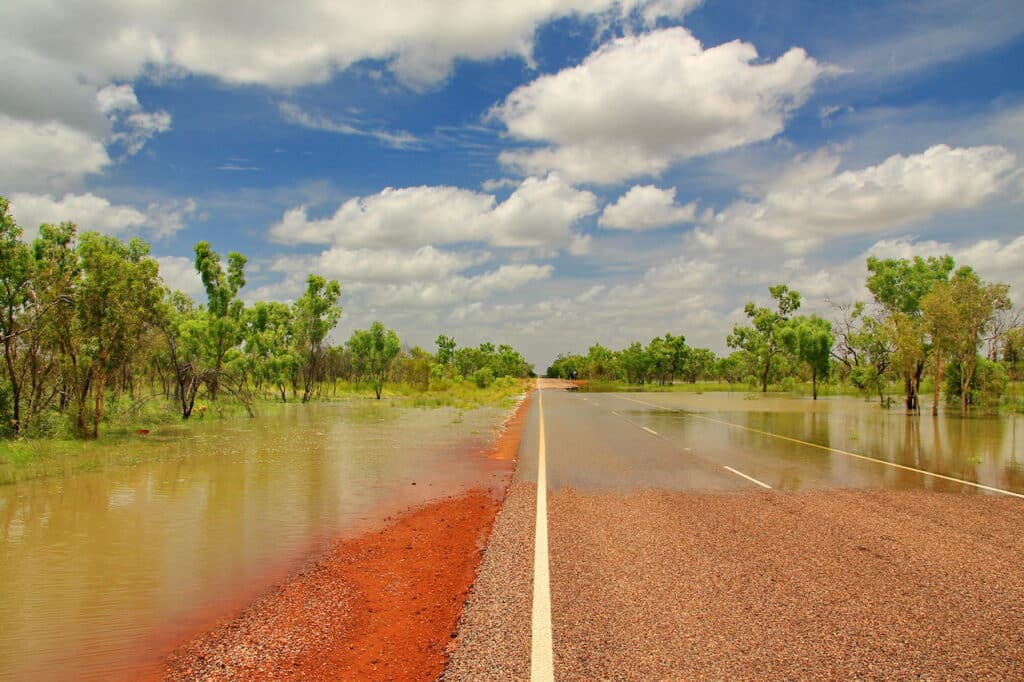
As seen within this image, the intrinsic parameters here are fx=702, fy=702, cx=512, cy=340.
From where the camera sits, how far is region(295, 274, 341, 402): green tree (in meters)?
56.9

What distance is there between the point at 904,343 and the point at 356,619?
A: 3815 cm

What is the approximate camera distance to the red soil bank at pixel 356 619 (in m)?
4.84

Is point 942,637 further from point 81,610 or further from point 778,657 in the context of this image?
point 81,610

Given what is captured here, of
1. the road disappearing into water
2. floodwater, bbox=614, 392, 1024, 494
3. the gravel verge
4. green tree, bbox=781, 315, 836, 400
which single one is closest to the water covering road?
floodwater, bbox=614, 392, 1024, 494

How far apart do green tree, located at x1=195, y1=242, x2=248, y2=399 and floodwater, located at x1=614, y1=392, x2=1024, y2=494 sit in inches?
1079

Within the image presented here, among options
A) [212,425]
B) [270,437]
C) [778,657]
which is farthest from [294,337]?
[778,657]

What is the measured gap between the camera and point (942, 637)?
4953mm

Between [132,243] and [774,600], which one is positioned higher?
[132,243]

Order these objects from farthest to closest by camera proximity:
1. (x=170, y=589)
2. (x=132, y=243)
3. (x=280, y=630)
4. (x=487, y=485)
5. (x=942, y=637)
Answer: (x=132, y=243), (x=487, y=485), (x=170, y=589), (x=280, y=630), (x=942, y=637)

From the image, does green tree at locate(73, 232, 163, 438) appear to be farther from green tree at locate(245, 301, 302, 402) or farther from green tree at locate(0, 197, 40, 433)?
green tree at locate(245, 301, 302, 402)

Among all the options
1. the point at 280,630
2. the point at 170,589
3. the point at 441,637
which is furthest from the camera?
the point at 170,589

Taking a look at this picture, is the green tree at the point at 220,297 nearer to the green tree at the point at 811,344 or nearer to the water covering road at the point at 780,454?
the water covering road at the point at 780,454

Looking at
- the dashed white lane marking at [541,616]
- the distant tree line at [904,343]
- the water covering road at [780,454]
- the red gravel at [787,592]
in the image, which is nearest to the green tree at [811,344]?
the distant tree line at [904,343]

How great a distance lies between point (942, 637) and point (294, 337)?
56.0 meters
